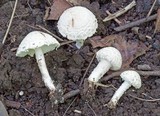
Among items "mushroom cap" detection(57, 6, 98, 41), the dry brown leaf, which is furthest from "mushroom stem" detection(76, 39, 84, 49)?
the dry brown leaf

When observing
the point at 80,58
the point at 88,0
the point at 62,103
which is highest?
the point at 88,0

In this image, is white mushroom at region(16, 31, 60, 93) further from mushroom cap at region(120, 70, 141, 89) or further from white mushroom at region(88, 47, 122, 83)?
mushroom cap at region(120, 70, 141, 89)

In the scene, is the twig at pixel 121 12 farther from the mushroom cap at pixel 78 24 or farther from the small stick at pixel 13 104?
the small stick at pixel 13 104

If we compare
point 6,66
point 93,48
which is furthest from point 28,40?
point 93,48

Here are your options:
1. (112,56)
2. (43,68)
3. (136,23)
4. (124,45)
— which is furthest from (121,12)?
(43,68)

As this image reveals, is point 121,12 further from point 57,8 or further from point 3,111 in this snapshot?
point 3,111

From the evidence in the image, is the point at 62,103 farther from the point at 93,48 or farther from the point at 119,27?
the point at 119,27

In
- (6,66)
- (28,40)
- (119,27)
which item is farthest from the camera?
(119,27)
